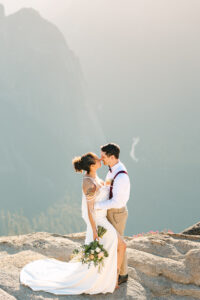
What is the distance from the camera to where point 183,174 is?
135m

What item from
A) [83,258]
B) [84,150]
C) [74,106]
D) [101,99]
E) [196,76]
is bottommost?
[83,258]

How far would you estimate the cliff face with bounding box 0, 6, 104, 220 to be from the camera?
9994cm

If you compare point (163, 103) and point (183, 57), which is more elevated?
point (183, 57)

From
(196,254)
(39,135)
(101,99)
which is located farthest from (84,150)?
(196,254)

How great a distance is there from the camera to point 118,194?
592 cm

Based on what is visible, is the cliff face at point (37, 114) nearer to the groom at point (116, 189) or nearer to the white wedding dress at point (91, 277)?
the white wedding dress at point (91, 277)

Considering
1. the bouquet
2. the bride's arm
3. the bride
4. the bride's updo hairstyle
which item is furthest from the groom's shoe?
the bride's updo hairstyle

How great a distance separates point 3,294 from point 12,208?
87480mm

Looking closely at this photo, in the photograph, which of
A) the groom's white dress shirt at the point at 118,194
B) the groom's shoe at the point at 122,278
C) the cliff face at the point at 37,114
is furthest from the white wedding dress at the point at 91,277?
the cliff face at the point at 37,114

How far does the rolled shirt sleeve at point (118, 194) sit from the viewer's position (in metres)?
5.91

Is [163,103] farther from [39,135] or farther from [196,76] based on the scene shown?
[39,135]

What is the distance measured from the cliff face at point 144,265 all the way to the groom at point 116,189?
167cm

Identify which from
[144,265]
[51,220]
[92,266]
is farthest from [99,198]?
[51,220]

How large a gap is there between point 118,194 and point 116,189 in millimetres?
109
